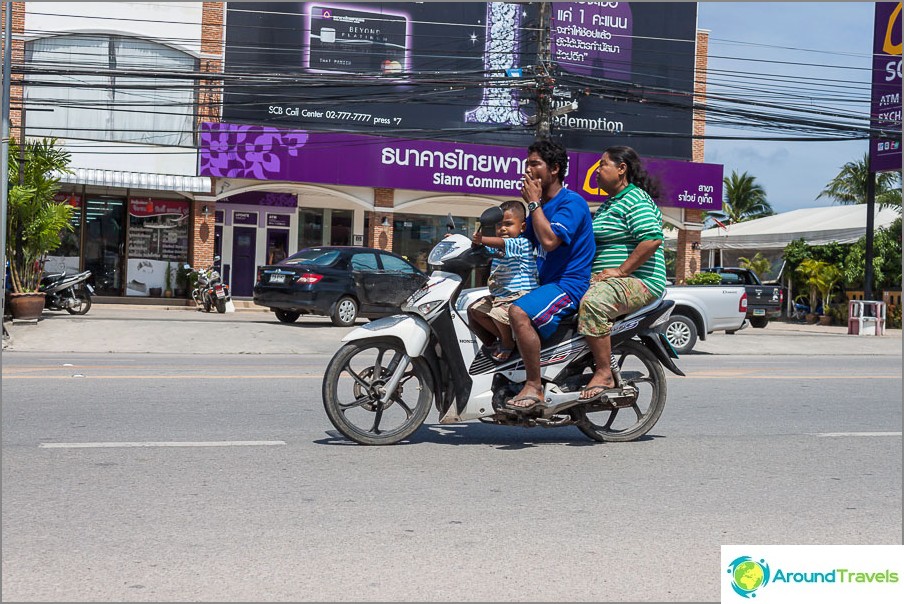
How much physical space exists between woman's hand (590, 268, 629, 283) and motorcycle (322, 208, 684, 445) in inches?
12.7

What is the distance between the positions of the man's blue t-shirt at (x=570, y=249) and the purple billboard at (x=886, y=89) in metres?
22.3

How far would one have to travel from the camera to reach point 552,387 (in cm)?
652

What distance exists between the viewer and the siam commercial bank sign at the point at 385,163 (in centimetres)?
2736

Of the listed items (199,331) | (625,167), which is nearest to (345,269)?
(199,331)

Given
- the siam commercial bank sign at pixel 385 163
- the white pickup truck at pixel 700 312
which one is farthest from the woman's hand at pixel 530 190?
the siam commercial bank sign at pixel 385 163

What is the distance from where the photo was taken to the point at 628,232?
6613 mm

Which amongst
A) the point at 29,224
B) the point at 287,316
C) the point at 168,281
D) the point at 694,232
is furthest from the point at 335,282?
the point at 694,232

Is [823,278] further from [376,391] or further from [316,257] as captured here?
[376,391]

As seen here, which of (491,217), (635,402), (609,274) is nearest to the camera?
(491,217)

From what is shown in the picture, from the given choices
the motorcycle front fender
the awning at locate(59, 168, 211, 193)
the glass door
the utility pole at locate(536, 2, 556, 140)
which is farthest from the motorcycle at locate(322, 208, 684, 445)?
the glass door

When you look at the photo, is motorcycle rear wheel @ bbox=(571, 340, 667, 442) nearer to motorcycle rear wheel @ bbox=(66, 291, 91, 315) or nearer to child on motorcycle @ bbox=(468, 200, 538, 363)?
child on motorcycle @ bbox=(468, 200, 538, 363)

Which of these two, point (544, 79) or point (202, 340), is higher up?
point (544, 79)

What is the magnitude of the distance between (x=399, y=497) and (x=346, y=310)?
15.1 meters

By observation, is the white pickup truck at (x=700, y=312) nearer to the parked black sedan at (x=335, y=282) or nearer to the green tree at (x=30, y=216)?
the parked black sedan at (x=335, y=282)
